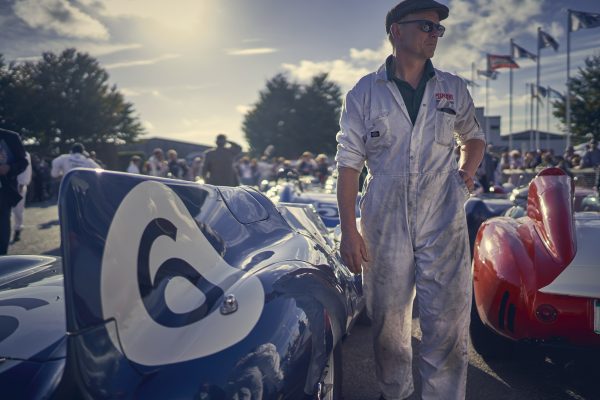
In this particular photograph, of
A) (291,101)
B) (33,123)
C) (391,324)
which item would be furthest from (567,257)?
(291,101)

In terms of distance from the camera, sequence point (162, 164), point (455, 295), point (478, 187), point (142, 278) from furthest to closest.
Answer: point (162, 164), point (478, 187), point (455, 295), point (142, 278)

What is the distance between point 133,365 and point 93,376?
10cm

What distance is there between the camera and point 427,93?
7.00ft

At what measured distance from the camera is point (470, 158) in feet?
7.48

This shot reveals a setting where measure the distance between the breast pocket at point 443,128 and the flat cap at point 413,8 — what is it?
48 centimetres

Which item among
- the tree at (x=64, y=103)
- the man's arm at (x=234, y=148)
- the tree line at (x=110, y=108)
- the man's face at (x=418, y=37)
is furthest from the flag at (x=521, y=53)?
the tree at (x=64, y=103)

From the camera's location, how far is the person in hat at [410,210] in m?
2.07

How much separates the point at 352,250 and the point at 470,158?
80cm

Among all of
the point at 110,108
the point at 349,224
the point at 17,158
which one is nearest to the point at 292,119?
the point at 110,108

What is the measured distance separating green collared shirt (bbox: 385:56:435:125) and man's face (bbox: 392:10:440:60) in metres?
0.09

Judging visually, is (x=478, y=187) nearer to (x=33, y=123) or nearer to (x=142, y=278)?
(x=142, y=278)

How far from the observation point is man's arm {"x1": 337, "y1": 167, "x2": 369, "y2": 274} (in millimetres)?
2025

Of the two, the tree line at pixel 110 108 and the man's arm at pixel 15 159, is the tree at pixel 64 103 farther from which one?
the man's arm at pixel 15 159

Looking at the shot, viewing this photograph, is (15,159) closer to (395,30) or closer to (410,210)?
(395,30)
